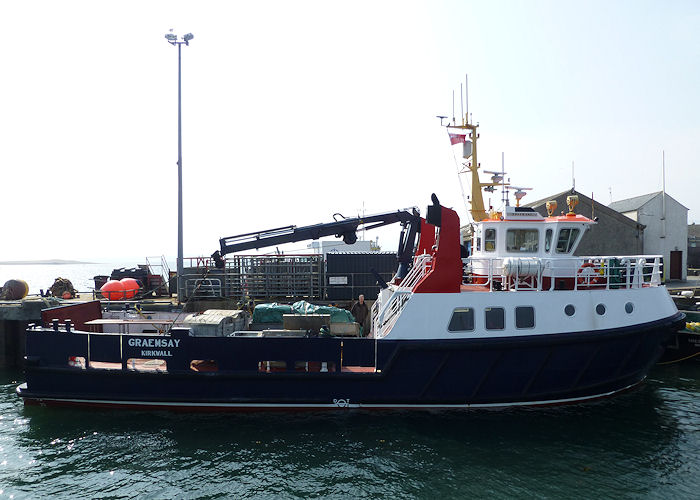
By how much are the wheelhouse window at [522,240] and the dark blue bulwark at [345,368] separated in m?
2.35

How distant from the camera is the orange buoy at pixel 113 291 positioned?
18094 mm

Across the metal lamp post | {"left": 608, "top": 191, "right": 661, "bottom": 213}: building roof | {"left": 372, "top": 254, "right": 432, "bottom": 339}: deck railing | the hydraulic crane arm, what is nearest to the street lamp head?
the metal lamp post

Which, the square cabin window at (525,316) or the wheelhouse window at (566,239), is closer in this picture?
the square cabin window at (525,316)

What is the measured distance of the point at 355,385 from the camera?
32.6 feet

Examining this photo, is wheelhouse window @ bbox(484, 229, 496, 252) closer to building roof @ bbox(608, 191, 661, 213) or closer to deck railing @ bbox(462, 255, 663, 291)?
deck railing @ bbox(462, 255, 663, 291)

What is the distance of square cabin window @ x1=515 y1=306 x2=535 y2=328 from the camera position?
9.84 metres

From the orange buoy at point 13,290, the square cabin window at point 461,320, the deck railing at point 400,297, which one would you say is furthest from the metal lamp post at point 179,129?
the square cabin window at point 461,320

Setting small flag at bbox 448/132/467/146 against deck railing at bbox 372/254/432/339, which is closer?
deck railing at bbox 372/254/432/339

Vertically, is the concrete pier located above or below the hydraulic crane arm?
below

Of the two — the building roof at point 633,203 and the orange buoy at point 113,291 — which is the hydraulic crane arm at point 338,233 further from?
the building roof at point 633,203

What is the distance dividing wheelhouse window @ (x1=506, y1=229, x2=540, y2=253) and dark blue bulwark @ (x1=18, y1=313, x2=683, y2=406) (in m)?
2.35

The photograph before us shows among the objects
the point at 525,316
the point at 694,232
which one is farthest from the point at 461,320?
the point at 694,232

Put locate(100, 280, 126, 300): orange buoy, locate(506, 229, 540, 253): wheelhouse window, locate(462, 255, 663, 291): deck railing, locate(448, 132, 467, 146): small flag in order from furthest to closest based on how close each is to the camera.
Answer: locate(100, 280, 126, 300): orange buoy, locate(448, 132, 467, 146): small flag, locate(506, 229, 540, 253): wheelhouse window, locate(462, 255, 663, 291): deck railing

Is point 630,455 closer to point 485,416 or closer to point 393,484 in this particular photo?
point 485,416
